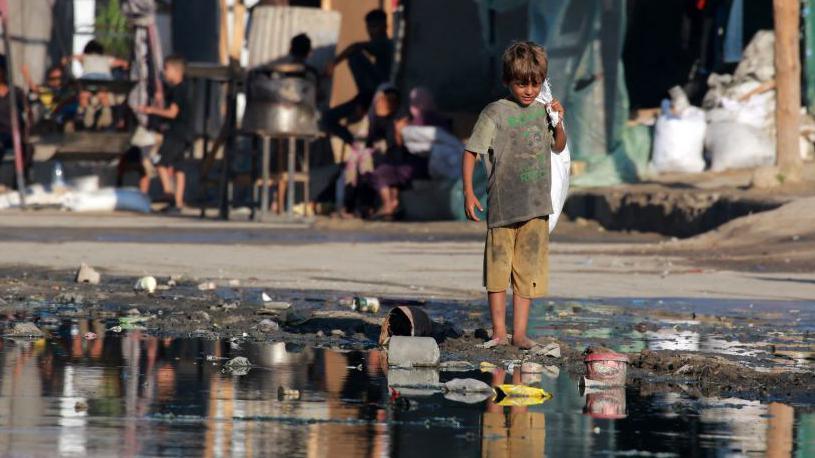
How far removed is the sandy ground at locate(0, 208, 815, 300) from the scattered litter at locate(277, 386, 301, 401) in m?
4.47

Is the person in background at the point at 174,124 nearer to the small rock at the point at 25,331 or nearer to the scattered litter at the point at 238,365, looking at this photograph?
the small rock at the point at 25,331

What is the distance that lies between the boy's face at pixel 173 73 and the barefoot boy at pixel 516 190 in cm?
1575

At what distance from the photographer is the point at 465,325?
29.8 feet

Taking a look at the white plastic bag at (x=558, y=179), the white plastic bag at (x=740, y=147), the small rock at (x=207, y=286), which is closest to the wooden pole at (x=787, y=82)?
the white plastic bag at (x=740, y=147)

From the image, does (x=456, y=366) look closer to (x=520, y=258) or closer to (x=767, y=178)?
(x=520, y=258)

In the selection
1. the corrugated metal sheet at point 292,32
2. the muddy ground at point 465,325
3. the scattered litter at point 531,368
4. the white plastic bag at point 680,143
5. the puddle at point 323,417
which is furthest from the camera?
the corrugated metal sheet at point 292,32

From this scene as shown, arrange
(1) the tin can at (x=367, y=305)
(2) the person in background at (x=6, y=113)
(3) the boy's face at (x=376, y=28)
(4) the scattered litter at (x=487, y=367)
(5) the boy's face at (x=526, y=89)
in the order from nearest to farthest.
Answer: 1. (4) the scattered litter at (x=487, y=367)
2. (5) the boy's face at (x=526, y=89)
3. (1) the tin can at (x=367, y=305)
4. (3) the boy's face at (x=376, y=28)
5. (2) the person in background at (x=6, y=113)

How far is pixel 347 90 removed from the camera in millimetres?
26188

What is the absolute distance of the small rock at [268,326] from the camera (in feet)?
28.6

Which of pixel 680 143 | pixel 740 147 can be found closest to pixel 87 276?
pixel 680 143

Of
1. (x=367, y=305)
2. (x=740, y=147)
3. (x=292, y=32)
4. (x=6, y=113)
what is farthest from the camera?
(x=6, y=113)

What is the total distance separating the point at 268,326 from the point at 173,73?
15353 mm

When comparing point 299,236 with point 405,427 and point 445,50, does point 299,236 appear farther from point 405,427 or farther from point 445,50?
point 405,427

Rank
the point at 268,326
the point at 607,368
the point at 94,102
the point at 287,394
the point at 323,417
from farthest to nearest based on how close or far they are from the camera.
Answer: the point at 94,102, the point at 268,326, the point at 607,368, the point at 287,394, the point at 323,417
